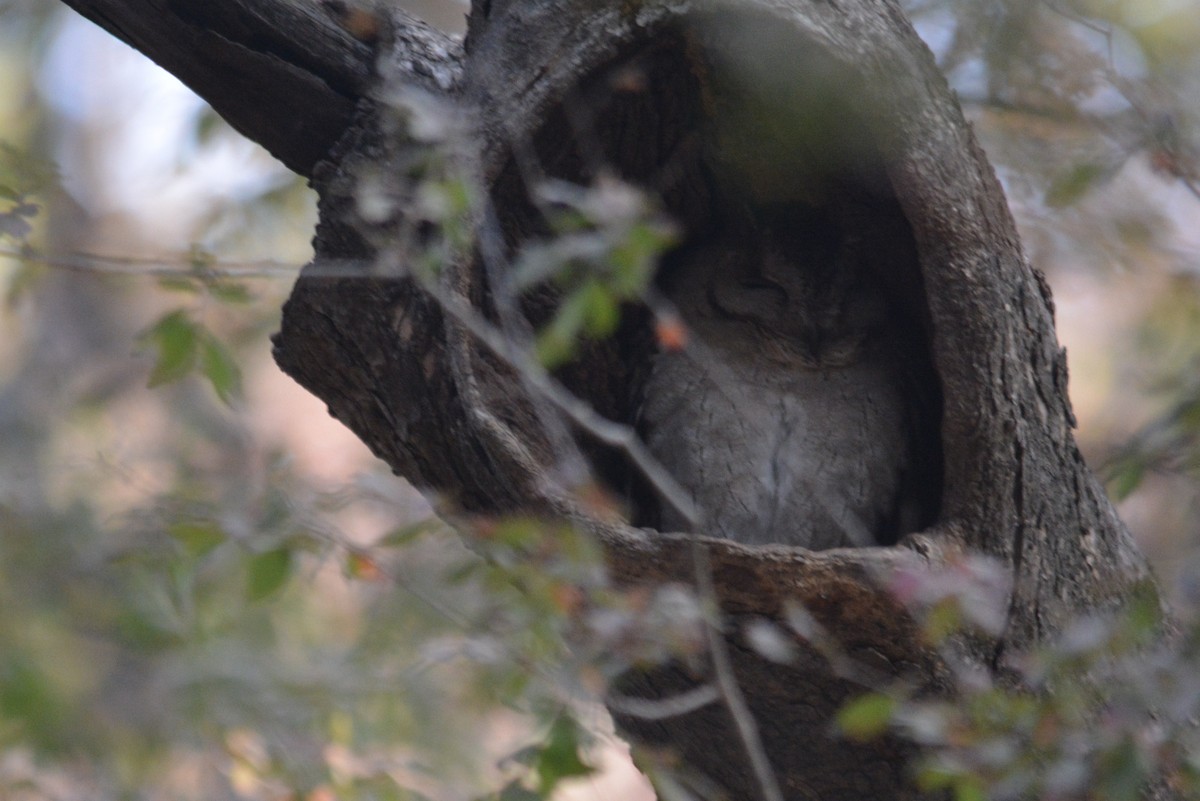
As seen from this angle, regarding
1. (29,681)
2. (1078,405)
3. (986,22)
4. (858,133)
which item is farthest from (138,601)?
(1078,405)

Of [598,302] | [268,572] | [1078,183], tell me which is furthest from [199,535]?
[1078,183]

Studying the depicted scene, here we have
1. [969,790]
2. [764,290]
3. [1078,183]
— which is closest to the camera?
[969,790]

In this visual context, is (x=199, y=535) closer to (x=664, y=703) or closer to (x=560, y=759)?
(x=560, y=759)

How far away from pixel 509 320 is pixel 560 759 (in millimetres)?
673

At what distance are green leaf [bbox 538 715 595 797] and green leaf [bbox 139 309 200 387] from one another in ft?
2.60

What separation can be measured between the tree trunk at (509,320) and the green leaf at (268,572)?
28 centimetres

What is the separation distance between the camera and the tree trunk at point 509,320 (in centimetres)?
173

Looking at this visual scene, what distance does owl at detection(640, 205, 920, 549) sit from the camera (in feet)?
7.80

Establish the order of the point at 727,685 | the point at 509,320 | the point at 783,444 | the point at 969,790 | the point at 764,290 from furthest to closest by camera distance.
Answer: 1. the point at 764,290
2. the point at 783,444
3. the point at 509,320
4. the point at 969,790
5. the point at 727,685

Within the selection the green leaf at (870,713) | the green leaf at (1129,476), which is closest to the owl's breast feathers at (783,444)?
the green leaf at (1129,476)

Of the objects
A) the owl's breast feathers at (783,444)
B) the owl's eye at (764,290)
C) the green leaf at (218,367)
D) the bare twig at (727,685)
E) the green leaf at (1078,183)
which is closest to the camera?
the bare twig at (727,685)

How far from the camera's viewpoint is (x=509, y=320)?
1.72m

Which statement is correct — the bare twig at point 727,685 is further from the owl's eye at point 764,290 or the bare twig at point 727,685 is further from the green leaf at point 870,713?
the owl's eye at point 764,290

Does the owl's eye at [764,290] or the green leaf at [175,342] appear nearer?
the green leaf at [175,342]
